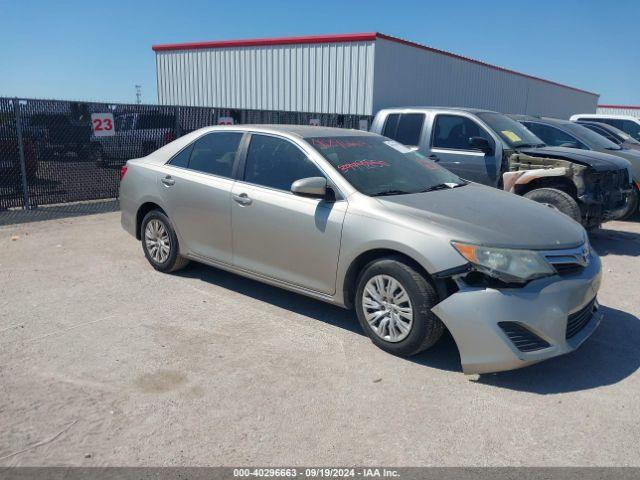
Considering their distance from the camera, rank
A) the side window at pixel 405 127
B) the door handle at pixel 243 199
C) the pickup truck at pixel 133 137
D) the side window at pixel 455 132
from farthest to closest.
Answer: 1. the pickup truck at pixel 133 137
2. the side window at pixel 405 127
3. the side window at pixel 455 132
4. the door handle at pixel 243 199

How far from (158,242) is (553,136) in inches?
296

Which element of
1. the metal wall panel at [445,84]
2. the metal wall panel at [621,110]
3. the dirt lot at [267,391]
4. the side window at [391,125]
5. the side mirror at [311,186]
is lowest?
the dirt lot at [267,391]

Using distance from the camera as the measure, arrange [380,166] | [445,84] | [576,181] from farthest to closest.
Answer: [445,84], [576,181], [380,166]

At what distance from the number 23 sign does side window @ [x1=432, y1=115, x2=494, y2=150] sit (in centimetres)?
592

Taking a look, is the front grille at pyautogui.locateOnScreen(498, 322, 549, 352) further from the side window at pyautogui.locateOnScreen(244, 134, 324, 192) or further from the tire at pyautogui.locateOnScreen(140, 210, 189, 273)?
the tire at pyautogui.locateOnScreen(140, 210, 189, 273)

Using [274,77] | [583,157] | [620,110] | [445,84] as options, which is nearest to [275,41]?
[274,77]

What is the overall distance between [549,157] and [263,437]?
649cm

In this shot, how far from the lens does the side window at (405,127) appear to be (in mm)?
9172

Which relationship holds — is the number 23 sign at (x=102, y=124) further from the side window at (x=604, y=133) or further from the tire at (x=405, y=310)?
the side window at (x=604, y=133)

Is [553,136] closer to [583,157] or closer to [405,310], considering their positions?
[583,157]

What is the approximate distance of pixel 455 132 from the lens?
29.1ft

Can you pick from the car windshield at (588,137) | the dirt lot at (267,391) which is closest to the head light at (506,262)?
the dirt lot at (267,391)

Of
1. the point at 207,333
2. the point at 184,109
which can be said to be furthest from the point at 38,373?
the point at 184,109

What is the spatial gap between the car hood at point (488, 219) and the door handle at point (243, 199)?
4.16 ft
